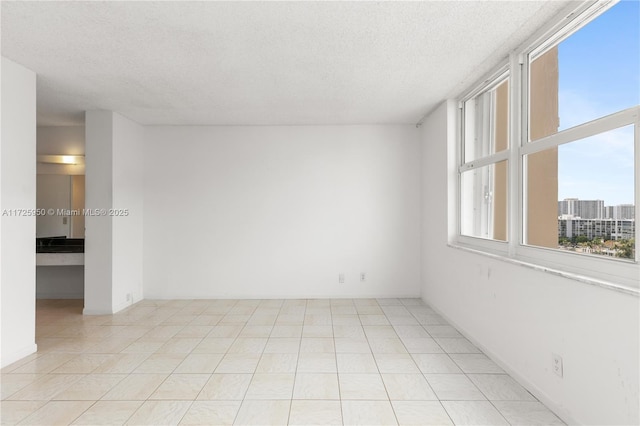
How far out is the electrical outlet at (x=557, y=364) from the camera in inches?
87.3

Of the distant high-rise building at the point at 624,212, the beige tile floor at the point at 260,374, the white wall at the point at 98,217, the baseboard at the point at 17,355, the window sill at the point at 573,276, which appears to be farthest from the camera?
the white wall at the point at 98,217

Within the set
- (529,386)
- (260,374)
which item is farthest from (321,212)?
(529,386)

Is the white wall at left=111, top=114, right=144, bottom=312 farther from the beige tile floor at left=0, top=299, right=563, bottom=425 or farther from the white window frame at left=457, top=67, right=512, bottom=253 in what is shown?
the white window frame at left=457, top=67, right=512, bottom=253

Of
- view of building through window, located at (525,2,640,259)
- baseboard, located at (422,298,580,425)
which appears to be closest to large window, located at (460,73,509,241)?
view of building through window, located at (525,2,640,259)

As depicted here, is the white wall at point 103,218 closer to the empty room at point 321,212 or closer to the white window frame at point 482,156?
the empty room at point 321,212

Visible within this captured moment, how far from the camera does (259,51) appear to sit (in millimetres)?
2955

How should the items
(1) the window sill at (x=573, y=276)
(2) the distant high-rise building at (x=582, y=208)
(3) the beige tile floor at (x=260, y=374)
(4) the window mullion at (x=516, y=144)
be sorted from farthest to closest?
(4) the window mullion at (x=516, y=144) → (3) the beige tile floor at (x=260, y=374) → (2) the distant high-rise building at (x=582, y=208) → (1) the window sill at (x=573, y=276)

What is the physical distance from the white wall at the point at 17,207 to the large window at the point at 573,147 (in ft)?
14.2

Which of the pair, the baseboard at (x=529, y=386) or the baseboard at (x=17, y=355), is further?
the baseboard at (x=17, y=355)

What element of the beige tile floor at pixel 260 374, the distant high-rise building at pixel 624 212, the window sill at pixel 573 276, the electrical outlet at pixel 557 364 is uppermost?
the distant high-rise building at pixel 624 212

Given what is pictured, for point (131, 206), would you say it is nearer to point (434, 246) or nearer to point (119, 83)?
point (119, 83)

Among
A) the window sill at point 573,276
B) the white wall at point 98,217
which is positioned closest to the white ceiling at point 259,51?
the white wall at point 98,217

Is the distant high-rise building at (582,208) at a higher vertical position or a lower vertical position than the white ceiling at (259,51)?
lower

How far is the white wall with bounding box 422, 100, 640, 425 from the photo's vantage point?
1.78 meters
